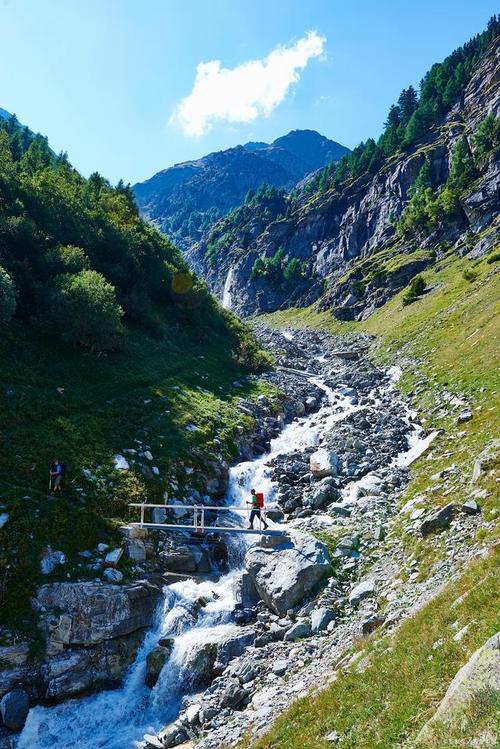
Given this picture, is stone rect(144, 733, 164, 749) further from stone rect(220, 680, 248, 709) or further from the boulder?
the boulder

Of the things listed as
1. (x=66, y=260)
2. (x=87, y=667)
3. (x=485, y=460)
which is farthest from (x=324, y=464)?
(x=66, y=260)

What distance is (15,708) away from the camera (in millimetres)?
15438

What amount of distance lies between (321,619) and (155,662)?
7086 mm

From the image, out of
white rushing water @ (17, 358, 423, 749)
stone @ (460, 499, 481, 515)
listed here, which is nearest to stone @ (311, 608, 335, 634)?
white rushing water @ (17, 358, 423, 749)

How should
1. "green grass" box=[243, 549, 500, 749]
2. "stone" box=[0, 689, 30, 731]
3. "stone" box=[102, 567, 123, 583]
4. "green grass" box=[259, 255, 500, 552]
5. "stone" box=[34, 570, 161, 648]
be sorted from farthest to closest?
1. "green grass" box=[259, 255, 500, 552]
2. "stone" box=[102, 567, 123, 583]
3. "stone" box=[34, 570, 161, 648]
4. "stone" box=[0, 689, 30, 731]
5. "green grass" box=[243, 549, 500, 749]

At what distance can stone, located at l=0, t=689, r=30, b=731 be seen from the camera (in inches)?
601

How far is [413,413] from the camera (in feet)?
118

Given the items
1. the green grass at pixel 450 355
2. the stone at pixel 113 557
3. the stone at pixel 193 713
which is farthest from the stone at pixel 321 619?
the stone at pixel 113 557

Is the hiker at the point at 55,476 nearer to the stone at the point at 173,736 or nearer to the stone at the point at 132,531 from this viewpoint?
the stone at the point at 132,531

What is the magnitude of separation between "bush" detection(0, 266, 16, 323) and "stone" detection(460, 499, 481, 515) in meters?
30.3

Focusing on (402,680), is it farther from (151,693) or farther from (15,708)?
(15,708)

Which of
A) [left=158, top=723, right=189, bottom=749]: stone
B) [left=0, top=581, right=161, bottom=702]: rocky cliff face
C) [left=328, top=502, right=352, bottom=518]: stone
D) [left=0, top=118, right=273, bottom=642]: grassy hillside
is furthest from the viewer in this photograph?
[left=328, top=502, right=352, bottom=518]: stone

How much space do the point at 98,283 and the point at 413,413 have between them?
28.5m

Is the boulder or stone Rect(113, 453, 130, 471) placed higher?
stone Rect(113, 453, 130, 471)
